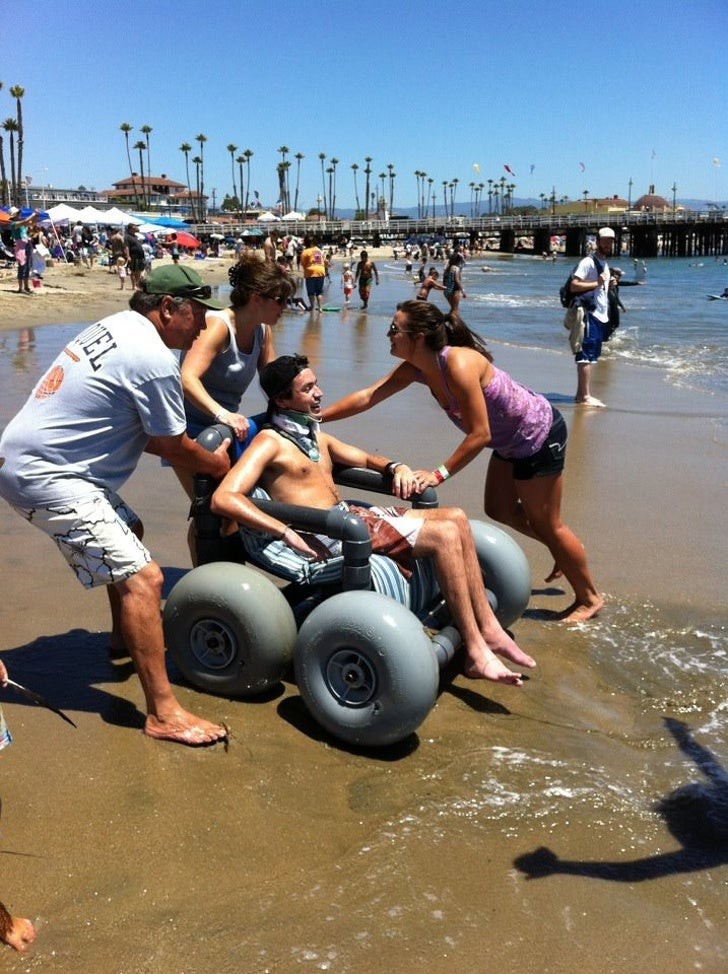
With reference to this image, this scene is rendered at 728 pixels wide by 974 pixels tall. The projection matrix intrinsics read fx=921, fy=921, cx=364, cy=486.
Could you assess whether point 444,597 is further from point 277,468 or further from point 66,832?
point 66,832

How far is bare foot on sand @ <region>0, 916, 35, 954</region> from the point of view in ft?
7.77

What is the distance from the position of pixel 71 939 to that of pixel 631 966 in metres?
1.51

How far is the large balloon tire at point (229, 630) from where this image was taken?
11.9ft

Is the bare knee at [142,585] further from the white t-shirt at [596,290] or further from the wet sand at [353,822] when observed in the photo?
the white t-shirt at [596,290]

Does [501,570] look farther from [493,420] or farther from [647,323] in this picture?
[647,323]

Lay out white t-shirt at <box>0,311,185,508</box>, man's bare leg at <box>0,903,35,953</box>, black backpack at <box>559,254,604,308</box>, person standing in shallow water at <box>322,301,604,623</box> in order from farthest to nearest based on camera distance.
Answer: black backpack at <box>559,254,604,308</box> → person standing in shallow water at <box>322,301,604,623</box> → white t-shirt at <box>0,311,185,508</box> → man's bare leg at <box>0,903,35,953</box>

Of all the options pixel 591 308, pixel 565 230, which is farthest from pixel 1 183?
pixel 591 308

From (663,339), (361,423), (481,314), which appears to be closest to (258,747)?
(361,423)

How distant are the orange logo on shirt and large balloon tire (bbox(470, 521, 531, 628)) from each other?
6.41 feet

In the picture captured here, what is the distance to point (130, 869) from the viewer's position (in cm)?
273

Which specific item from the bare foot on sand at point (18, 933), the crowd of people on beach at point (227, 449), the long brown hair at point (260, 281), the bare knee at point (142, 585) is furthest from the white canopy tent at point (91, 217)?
the bare foot on sand at point (18, 933)

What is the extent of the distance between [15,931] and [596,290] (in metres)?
9.26

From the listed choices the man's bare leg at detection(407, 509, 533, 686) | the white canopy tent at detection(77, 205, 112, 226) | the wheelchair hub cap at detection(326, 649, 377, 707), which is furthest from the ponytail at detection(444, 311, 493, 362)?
the white canopy tent at detection(77, 205, 112, 226)

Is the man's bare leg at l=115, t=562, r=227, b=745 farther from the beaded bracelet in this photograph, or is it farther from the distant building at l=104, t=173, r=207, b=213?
the distant building at l=104, t=173, r=207, b=213
